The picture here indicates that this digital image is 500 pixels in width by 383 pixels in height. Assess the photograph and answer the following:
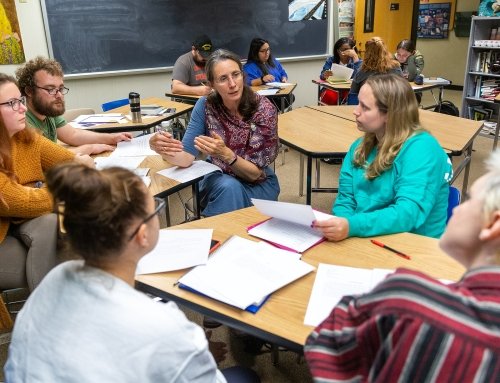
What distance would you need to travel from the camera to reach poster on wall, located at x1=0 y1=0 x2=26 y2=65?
15.0 feet

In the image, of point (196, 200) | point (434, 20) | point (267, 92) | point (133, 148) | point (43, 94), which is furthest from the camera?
point (434, 20)

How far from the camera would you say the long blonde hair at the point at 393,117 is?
5.84ft

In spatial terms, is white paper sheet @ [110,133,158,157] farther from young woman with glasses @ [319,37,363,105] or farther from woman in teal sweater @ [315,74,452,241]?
young woman with glasses @ [319,37,363,105]

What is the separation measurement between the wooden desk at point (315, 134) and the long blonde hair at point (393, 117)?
2.58 feet

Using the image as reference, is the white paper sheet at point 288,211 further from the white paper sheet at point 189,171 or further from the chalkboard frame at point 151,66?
the chalkboard frame at point 151,66

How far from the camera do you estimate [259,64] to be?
5406 millimetres

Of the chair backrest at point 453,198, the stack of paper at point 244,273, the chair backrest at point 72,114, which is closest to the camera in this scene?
the stack of paper at point 244,273

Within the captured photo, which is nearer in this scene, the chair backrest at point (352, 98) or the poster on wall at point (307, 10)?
the chair backrest at point (352, 98)

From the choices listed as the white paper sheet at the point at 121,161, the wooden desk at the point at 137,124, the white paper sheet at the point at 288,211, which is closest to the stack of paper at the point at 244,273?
the white paper sheet at the point at 288,211

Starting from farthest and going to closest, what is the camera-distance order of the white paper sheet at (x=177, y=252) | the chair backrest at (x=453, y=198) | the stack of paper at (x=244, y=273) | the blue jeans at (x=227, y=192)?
the blue jeans at (x=227, y=192), the chair backrest at (x=453, y=198), the white paper sheet at (x=177, y=252), the stack of paper at (x=244, y=273)

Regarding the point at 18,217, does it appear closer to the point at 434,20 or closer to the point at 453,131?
the point at 453,131

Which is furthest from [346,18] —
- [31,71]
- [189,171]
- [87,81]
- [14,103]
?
[14,103]

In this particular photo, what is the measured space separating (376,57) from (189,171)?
2971mm

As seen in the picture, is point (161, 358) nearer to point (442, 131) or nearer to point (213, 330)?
point (213, 330)
